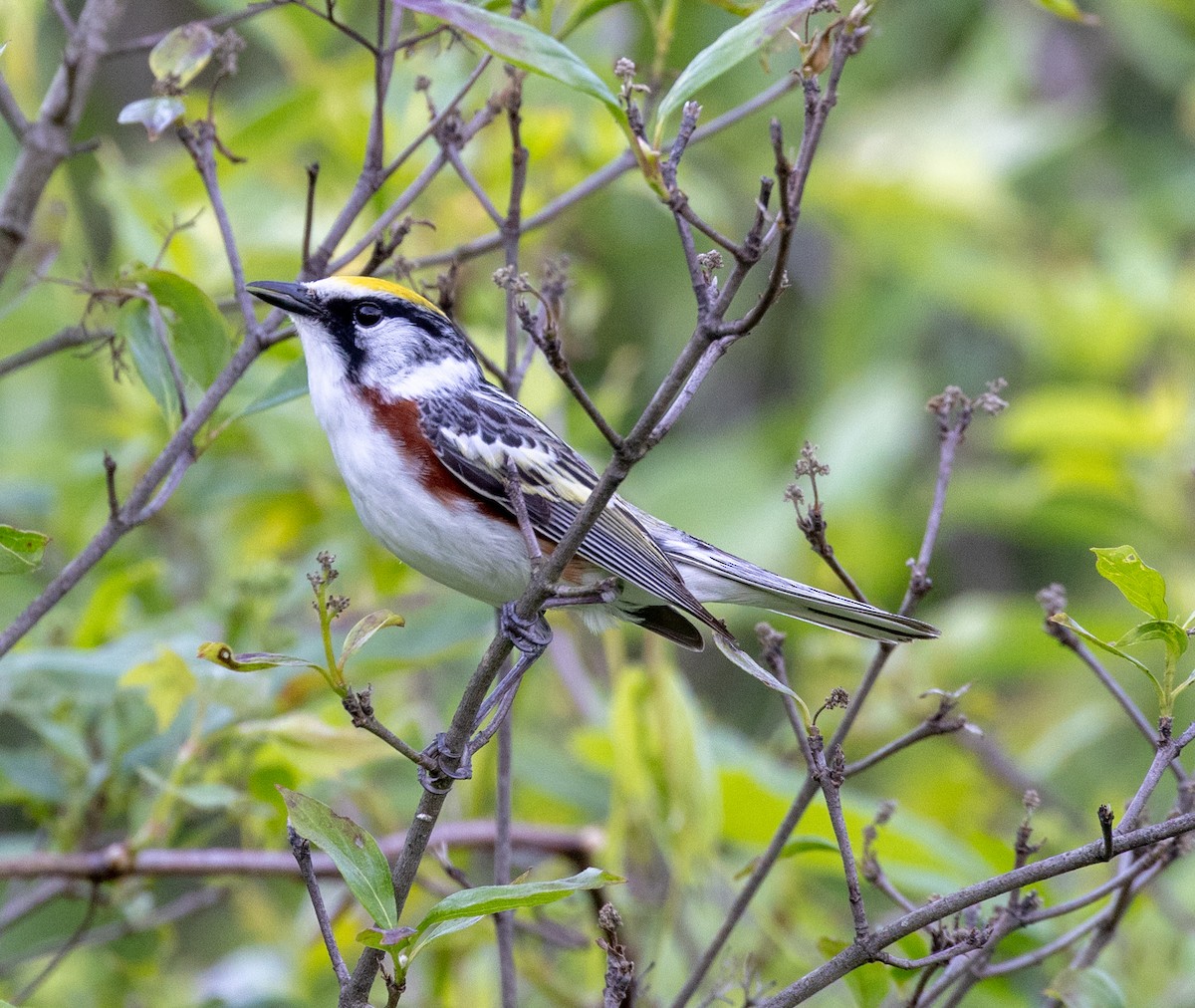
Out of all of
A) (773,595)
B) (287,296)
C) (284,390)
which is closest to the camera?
(284,390)

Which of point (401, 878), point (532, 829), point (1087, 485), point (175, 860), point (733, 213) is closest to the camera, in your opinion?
point (401, 878)

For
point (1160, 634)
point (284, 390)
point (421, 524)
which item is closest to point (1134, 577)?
point (1160, 634)

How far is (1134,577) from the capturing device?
1671 millimetres

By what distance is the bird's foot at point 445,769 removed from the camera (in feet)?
6.19

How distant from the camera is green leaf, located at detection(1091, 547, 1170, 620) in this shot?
5.41ft

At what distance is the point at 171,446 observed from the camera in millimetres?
2176

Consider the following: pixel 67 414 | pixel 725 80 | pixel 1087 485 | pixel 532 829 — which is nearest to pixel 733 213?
pixel 725 80

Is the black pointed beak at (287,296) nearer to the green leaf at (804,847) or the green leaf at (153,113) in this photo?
the green leaf at (153,113)

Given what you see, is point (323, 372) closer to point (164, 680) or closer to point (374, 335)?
point (374, 335)

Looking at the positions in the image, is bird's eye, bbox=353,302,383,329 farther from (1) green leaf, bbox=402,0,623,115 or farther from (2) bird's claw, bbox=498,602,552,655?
(1) green leaf, bbox=402,0,623,115

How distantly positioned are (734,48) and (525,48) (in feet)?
0.89

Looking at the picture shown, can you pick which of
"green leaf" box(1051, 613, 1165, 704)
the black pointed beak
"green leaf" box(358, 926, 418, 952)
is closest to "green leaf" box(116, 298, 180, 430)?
the black pointed beak

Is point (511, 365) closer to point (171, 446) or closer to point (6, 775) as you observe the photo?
point (171, 446)

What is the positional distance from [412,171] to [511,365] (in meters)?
0.86
